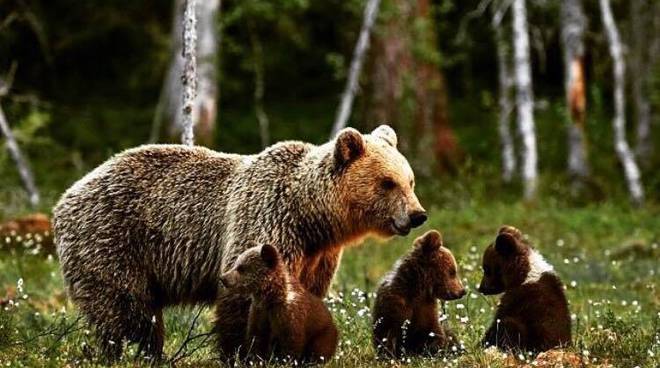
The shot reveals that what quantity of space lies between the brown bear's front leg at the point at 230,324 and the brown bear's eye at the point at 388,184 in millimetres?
1226

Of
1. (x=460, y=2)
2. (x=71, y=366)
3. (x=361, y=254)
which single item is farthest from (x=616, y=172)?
(x=71, y=366)

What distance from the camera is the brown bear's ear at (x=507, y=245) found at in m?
8.30

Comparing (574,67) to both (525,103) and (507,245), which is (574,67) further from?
(507,245)

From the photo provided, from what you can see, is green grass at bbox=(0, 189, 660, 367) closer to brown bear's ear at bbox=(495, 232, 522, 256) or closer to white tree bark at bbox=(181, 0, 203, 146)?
brown bear's ear at bbox=(495, 232, 522, 256)

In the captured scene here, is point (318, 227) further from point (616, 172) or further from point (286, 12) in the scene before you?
point (286, 12)

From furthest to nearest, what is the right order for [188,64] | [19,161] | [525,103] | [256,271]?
[525,103]
[19,161]
[188,64]
[256,271]

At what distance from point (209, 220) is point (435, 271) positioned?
5.26 ft

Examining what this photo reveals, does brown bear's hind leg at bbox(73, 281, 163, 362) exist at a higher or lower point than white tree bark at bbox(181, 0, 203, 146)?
lower

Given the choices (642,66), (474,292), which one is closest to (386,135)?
(474,292)

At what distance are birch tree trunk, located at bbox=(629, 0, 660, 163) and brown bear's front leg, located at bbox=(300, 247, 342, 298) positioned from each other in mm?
19191

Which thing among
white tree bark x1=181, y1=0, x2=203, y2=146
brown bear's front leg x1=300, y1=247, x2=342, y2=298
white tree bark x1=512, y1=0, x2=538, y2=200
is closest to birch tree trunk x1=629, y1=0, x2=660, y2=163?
white tree bark x1=512, y1=0, x2=538, y2=200

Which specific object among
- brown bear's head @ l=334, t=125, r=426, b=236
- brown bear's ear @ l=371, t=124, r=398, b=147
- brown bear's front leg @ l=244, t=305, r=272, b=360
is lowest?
brown bear's front leg @ l=244, t=305, r=272, b=360

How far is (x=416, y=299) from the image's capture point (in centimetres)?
837

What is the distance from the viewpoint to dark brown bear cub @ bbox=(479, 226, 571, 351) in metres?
8.10
